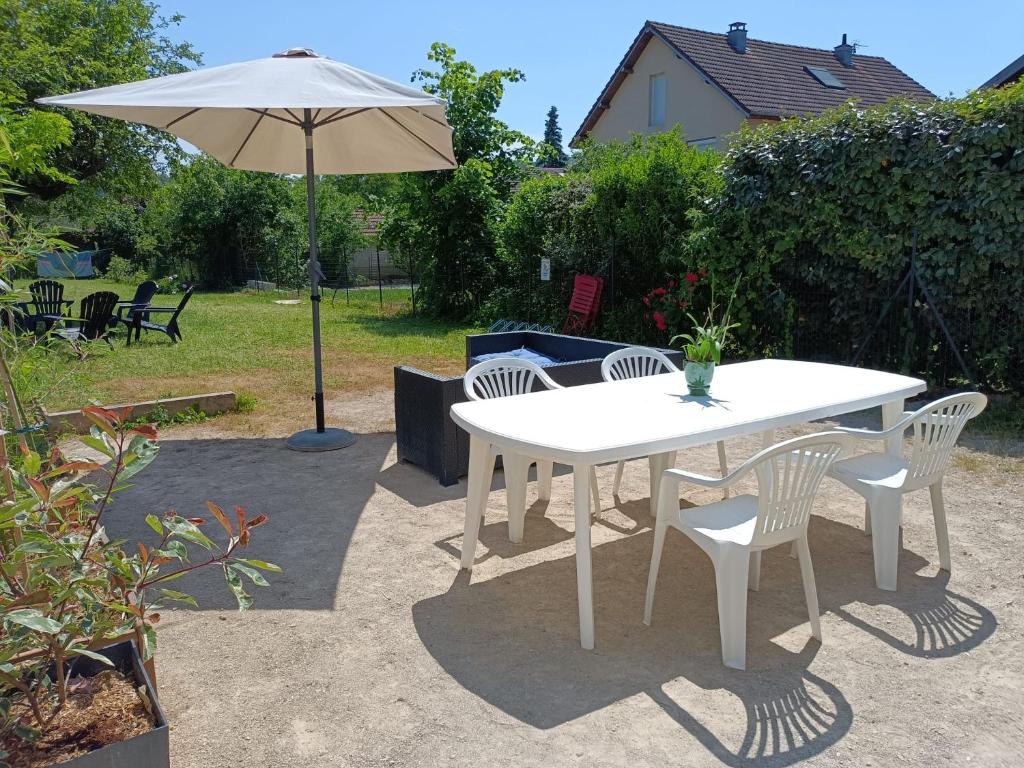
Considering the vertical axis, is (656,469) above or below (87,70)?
below

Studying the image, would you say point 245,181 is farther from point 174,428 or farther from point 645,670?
point 645,670

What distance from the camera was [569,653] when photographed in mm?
2762

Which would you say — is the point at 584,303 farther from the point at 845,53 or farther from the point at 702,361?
the point at 845,53

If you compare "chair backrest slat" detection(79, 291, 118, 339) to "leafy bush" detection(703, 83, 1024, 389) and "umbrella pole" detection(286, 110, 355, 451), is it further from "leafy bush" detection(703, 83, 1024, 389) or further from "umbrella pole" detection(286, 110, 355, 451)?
"leafy bush" detection(703, 83, 1024, 389)

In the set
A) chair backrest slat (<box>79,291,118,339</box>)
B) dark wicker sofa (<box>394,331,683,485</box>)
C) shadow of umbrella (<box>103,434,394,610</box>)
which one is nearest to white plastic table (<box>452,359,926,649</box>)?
shadow of umbrella (<box>103,434,394,610</box>)

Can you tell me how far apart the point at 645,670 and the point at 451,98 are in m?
11.7

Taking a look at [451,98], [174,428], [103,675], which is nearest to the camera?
[103,675]

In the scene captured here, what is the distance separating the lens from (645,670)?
8.70 ft

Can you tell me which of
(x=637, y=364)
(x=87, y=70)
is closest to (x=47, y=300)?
(x=87, y=70)

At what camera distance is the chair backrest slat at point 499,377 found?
4156 mm

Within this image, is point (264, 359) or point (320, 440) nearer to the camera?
point (320, 440)

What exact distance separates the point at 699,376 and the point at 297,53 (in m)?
3.60

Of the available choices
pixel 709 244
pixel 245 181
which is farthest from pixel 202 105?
pixel 245 181

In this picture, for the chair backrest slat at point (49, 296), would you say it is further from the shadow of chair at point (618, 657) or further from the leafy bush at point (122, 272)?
the leafy bush at point (122, 272)
